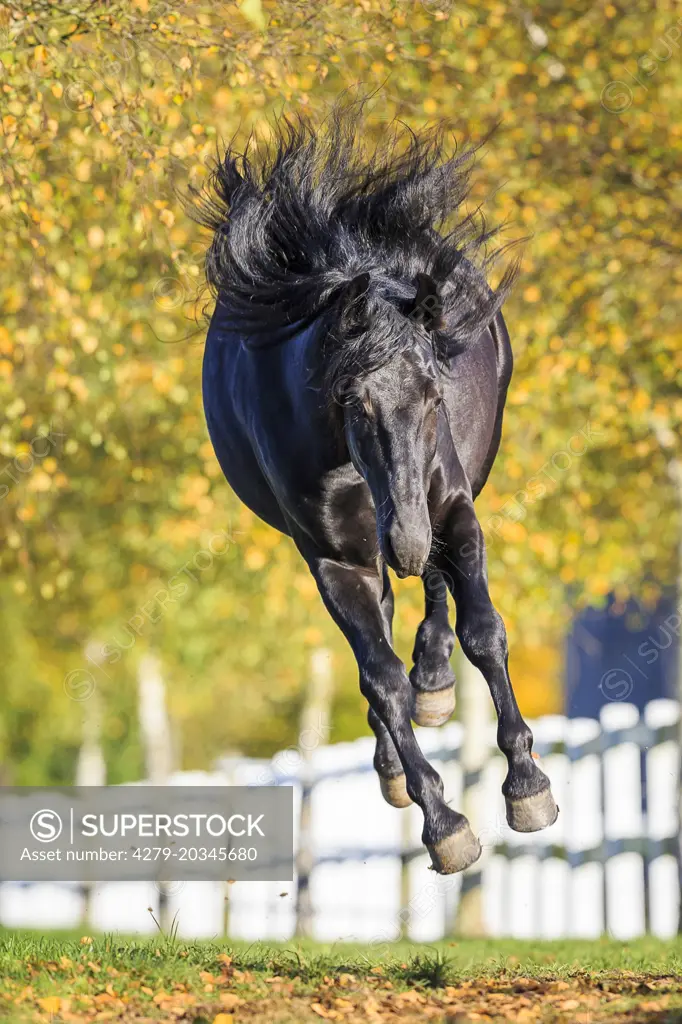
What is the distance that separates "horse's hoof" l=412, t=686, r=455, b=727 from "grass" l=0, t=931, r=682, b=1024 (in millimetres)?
931

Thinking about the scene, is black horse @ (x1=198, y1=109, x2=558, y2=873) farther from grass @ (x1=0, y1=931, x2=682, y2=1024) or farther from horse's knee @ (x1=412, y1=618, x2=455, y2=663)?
grass @ (x1=0, y1=931, x2=682, y2=1024)

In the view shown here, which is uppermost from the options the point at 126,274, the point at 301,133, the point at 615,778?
the point at 126,274

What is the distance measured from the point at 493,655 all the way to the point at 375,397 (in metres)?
1.12

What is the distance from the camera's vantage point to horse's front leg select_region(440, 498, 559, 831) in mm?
4602

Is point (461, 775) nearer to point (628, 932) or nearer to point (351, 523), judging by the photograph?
point (628, 932)

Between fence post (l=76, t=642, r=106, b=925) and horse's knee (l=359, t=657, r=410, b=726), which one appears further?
fence post (l=76, t=642, r=106, b=925)

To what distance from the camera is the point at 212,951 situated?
546 cm

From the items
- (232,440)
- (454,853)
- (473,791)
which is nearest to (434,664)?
(454,853)

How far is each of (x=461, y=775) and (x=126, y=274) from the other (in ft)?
16.2

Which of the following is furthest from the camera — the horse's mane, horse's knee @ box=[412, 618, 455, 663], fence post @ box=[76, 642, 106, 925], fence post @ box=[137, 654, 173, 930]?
fence post @ box=[76, 642, 106, 925]

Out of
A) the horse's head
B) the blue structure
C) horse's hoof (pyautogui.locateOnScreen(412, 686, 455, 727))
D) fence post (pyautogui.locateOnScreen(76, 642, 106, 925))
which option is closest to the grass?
horse's hoof (pyautogui.locateOnScreen(412, 686, 455, 727))

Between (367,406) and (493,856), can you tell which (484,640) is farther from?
(493,856)

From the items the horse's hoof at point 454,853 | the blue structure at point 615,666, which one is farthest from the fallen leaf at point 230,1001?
the blue structure at point 615,666

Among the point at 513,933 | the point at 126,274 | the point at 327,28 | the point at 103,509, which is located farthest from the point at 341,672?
the point at 327,28
